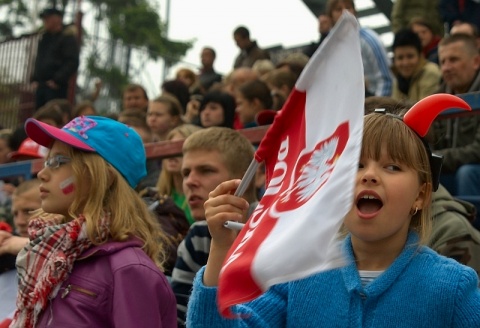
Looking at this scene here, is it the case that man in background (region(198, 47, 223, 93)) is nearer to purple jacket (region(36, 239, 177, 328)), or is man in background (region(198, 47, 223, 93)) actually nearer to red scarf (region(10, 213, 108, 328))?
red scarf (region(10, 213, 108, 328))

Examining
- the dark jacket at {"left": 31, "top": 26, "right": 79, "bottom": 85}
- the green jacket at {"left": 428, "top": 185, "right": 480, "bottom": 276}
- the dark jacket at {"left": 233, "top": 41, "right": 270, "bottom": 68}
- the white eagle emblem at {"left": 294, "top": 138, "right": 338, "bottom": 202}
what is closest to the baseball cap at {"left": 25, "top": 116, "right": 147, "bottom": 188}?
the green jacket at {"left": 428, "top": 185, "right": 480, "bottom": 276}

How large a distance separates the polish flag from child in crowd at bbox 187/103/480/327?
268 mm

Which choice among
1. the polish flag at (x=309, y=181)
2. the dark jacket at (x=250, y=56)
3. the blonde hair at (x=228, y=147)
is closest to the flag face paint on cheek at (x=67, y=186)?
the blonde hair at (x=228, y=147)

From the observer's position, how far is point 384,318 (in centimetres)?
305

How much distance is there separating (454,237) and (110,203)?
147 centimetres

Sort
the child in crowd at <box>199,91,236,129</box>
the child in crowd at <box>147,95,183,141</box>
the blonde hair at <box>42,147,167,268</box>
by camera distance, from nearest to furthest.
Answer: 1. the blonde hair at <box>42,147,167,268</box>
2. the child in crowd at <box>199,91,236,129</box>
3. the child in crowd at <box>147,95,183,141</box>

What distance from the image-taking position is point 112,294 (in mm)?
4059

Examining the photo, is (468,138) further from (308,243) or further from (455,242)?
(308,243)

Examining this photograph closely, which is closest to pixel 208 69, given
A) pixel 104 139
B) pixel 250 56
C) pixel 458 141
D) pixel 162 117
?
pixel 250 56

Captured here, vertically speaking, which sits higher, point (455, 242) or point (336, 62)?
point (336, 62)

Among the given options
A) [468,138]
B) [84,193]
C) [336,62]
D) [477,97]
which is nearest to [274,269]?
[336,62]

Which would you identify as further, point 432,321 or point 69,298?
point 69,298

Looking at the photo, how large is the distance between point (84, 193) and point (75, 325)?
25.9 inches

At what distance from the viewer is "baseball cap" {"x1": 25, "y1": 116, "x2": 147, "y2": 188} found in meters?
4.50
